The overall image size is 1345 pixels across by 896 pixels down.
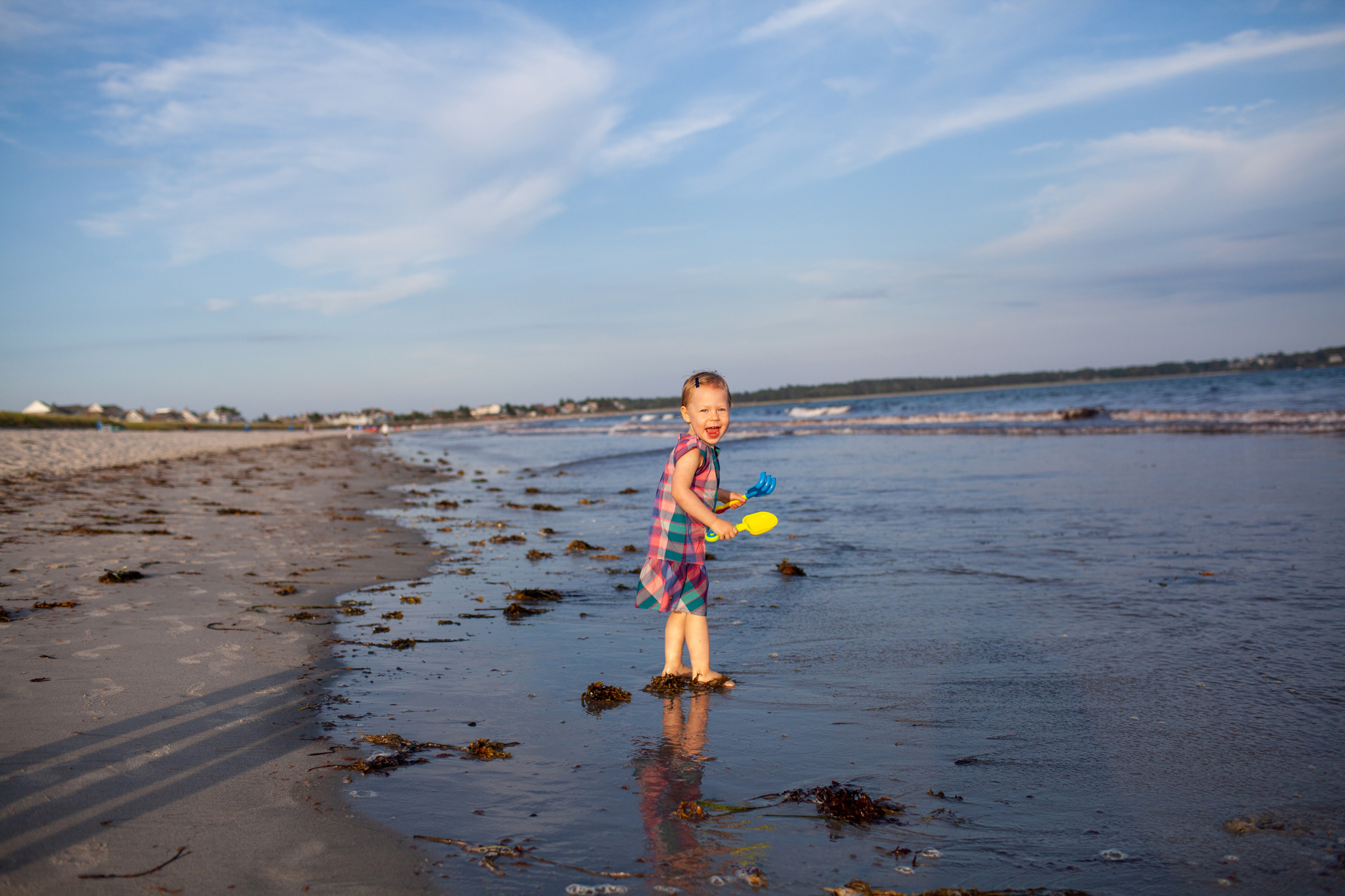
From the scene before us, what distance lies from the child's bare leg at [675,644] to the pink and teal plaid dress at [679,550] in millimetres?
48

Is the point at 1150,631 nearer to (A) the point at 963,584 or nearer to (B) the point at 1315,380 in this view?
(A) the point at 963,584

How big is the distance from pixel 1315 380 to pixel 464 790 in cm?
6614

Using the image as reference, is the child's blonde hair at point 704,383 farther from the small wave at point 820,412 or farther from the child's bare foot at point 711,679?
the small wave at point 820,412

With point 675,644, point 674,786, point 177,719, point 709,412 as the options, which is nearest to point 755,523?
point 709,412

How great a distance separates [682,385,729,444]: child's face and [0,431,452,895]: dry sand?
2371 mm

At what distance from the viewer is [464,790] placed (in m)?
2.77

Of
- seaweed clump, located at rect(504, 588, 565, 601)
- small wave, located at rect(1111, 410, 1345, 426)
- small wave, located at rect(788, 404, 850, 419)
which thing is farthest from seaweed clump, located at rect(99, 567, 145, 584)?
small wave, located at rect(788, 404, 850, 419)

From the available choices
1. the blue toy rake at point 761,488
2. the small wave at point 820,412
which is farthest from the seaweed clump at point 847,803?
the small wave at point 820,412

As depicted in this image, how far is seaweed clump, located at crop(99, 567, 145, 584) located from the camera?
5934 mm

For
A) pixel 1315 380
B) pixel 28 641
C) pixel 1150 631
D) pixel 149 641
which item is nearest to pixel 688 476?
pixel 1150 631

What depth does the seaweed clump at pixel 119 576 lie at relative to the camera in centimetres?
593

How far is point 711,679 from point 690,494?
993 millimetres

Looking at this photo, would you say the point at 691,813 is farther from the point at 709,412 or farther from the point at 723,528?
the point at 709,412

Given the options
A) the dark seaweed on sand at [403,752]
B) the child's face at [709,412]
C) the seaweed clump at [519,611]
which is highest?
the child's face at [709,412]
